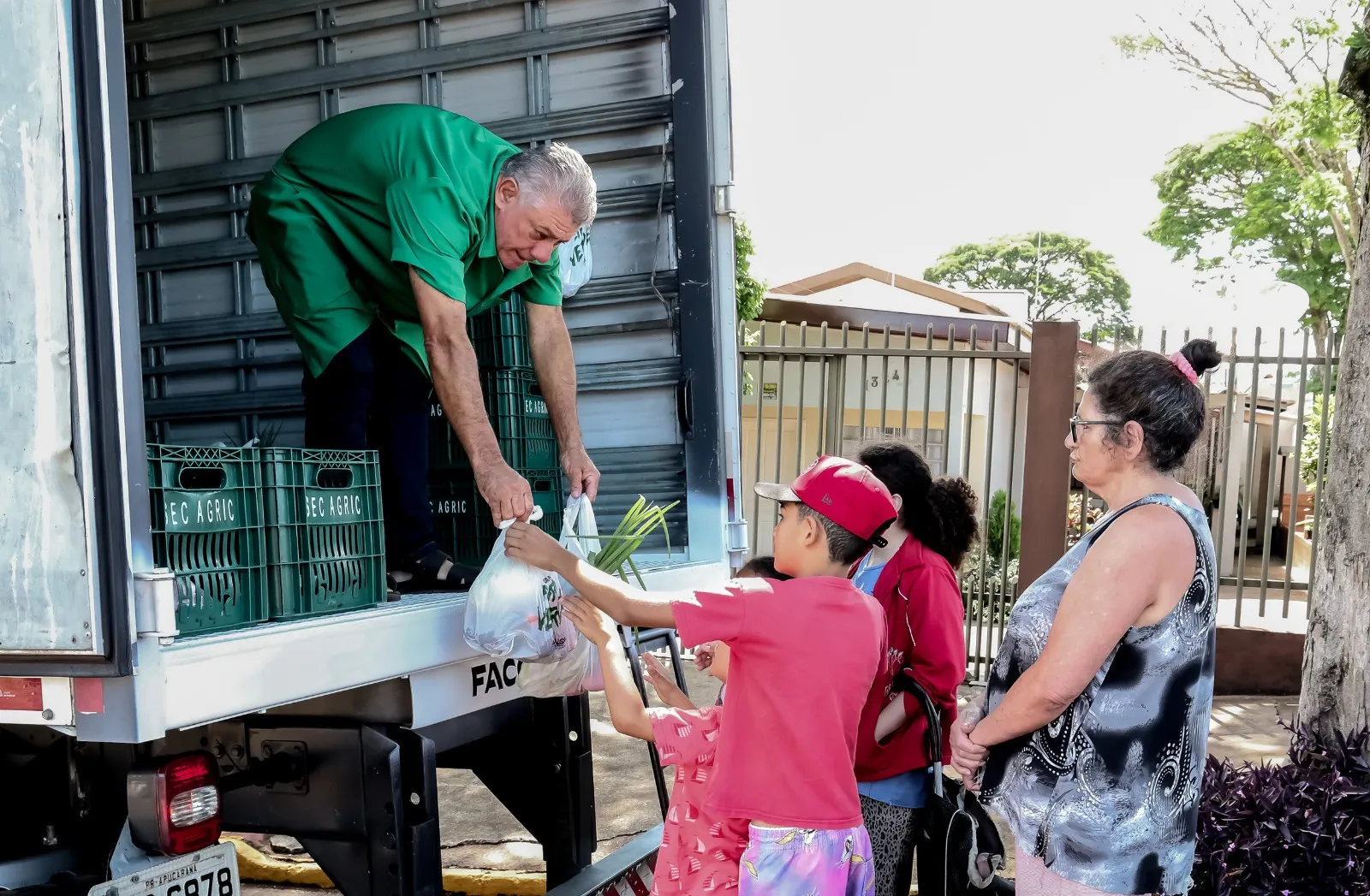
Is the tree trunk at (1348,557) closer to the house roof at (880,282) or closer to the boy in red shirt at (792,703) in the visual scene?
the boy in red shirt at (792,703)

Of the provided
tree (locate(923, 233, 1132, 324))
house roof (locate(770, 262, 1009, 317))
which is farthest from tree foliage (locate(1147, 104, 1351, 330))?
tree (locate(923, 233, 1132, 324))

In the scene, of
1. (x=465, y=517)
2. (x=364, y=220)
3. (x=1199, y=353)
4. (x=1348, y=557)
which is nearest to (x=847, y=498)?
(x=1199, y=353)

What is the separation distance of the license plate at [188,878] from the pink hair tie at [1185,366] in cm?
207

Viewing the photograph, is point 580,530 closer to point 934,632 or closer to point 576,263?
point 934,632

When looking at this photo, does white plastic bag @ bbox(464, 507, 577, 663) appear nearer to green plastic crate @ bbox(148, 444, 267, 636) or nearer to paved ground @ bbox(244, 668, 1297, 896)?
green plastic crate @ bbox(148, 444, 267, 636)

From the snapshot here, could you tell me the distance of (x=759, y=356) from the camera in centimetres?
691

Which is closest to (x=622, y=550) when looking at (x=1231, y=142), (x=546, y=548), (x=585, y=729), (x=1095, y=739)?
(x=546, y=548)

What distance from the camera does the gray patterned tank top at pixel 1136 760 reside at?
84.7 inches

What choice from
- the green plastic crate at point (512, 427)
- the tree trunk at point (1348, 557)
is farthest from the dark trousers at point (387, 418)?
the tree trunk at point (1348, 557)

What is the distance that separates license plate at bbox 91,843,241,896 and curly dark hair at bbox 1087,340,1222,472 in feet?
6.24

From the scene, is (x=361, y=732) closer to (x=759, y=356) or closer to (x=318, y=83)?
(x=318, y=83)

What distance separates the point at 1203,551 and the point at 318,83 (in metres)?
3.46

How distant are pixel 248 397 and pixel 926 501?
2.74 metres

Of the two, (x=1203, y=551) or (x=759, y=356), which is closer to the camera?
(x=1203, y=551)
